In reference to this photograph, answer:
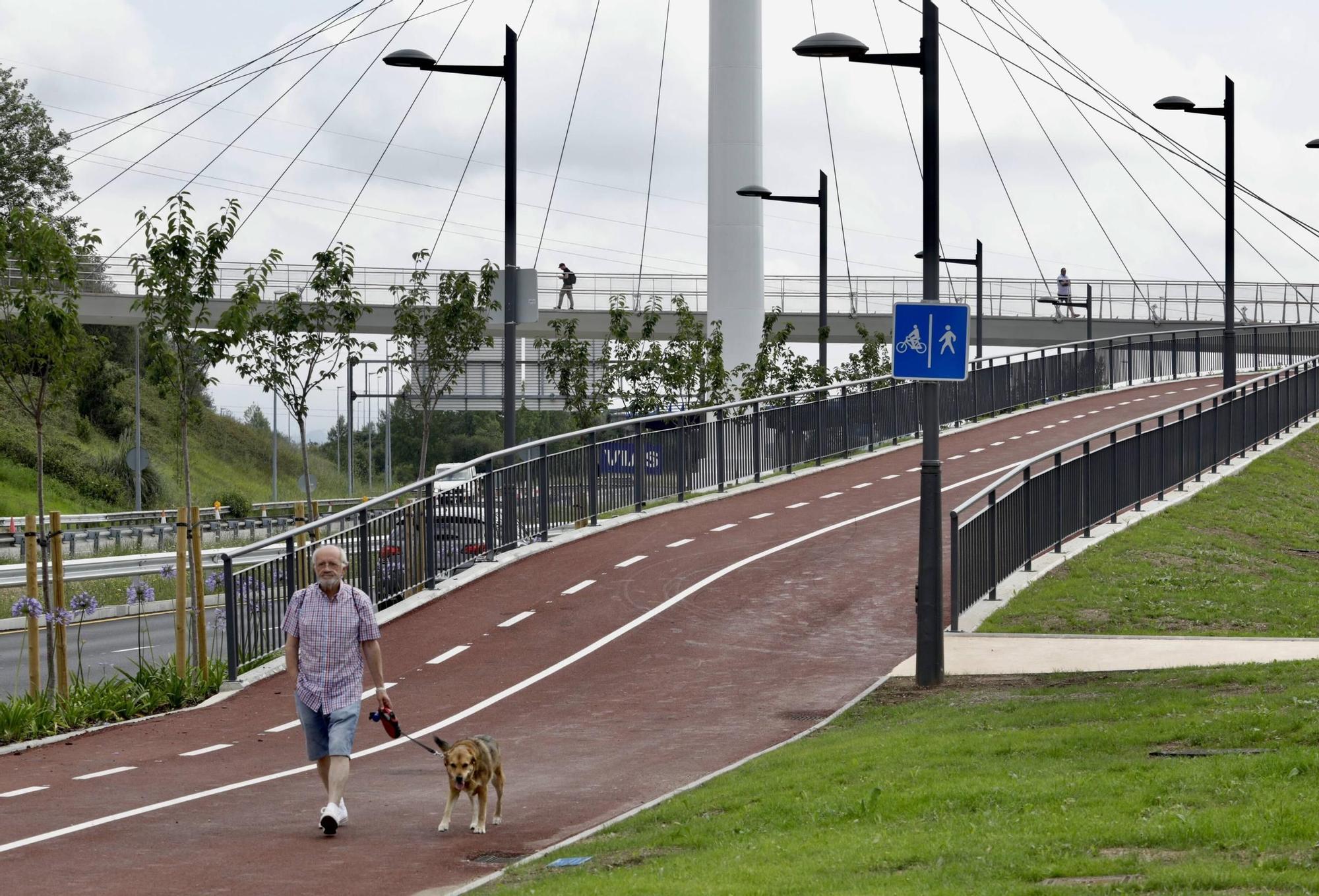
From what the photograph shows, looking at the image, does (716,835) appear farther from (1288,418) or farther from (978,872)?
(1288,418)

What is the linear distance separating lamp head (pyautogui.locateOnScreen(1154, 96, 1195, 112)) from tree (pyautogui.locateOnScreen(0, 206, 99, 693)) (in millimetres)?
19768

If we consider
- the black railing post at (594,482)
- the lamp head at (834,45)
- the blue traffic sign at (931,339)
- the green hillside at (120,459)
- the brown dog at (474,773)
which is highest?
the lamp head at (834,45)

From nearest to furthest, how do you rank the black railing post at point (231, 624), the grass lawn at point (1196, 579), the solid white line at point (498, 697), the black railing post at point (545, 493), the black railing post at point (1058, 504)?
the solid white line at point (498, 697), the black railing post at point (231, 624), the grass lawn at point (1196, 579), the black railing post at point (1058, 504), the black railing post at point (545, 493)

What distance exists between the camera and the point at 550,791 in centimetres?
1095

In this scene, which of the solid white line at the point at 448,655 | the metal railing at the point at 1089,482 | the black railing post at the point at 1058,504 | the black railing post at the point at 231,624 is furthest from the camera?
the black railing post at the point at 1058,504

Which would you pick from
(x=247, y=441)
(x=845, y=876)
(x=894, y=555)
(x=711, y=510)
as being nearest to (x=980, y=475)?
(x=711, y=510)

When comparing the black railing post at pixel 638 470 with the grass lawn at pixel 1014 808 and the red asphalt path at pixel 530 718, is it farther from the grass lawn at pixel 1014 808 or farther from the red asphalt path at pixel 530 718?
the grass lawn at pixel 1014 808

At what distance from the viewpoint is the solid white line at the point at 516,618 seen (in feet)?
59.8

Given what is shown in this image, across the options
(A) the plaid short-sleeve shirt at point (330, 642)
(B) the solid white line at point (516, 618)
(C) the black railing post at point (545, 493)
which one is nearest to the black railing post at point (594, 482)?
(C) the black railing post at point (545, 493)

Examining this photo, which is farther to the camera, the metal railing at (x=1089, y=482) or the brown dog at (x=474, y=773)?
the metal railing at (x=1089, y=482)

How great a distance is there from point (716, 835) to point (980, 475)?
68.3 feet

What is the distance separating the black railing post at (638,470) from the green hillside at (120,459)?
3347 centimetres

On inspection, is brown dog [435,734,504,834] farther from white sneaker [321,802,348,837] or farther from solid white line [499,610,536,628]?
solid white line [499,610,536,628]

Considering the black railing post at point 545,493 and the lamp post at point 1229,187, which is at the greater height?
the lamp post at point 1229,187
